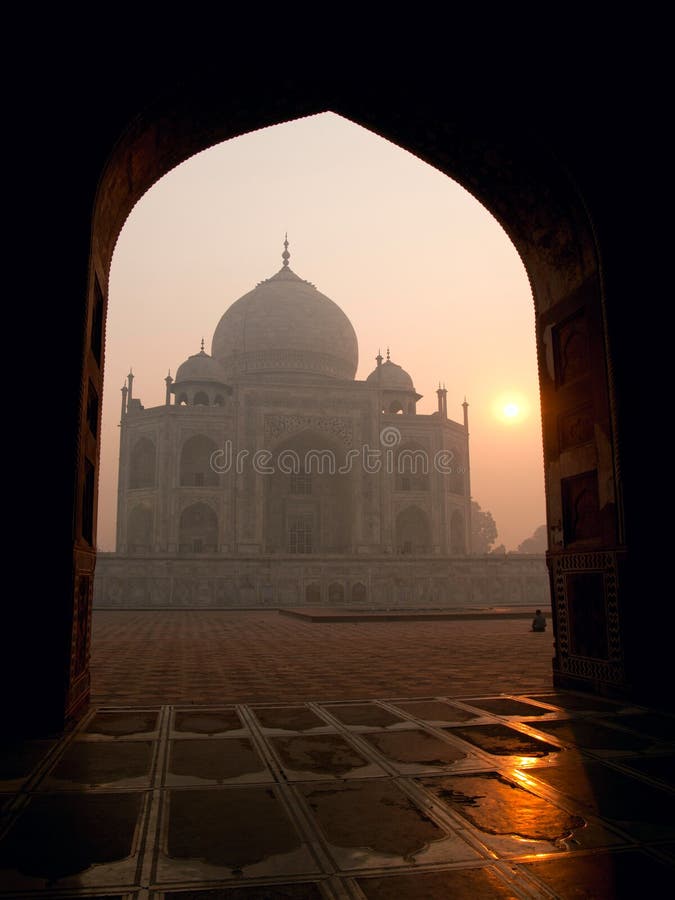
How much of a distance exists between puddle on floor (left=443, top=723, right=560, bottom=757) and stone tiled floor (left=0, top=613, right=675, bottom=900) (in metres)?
0.02

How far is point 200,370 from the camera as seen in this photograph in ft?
103

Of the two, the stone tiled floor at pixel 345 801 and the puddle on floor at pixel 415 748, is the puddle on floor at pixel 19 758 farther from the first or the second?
the puddle on floor at pixel 415 748

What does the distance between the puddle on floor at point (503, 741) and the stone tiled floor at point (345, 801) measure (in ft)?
0.05

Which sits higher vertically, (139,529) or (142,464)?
(142,464)

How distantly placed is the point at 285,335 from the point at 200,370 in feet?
13.2

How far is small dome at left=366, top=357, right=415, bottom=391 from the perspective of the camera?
34.0 meters

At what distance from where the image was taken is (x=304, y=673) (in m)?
5.49

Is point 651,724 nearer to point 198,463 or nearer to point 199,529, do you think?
point 199,529

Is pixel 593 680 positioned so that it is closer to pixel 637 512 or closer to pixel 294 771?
pixel 637 512

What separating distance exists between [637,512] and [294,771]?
2653mm

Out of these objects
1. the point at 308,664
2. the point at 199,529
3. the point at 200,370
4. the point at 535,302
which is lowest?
the point at 308,664

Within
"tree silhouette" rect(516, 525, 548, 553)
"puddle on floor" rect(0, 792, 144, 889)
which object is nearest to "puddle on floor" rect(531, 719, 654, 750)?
"puddle on floor" rect(0, 792, 144, 889)

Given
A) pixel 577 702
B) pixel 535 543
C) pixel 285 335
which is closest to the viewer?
pixel 577 702

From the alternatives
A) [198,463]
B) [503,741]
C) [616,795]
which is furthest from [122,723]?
[198,463]
